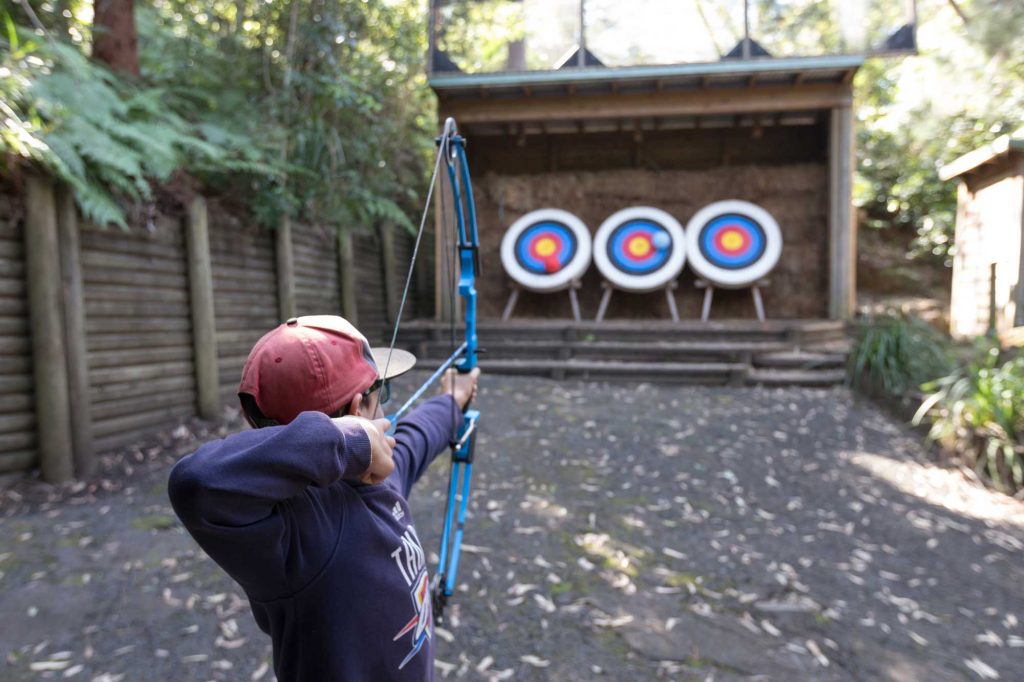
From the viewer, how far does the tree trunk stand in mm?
4070

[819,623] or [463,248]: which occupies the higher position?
Answer: [463,248]

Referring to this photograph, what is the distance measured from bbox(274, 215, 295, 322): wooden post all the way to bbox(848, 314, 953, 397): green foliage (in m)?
4.56

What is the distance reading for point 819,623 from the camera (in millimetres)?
2160

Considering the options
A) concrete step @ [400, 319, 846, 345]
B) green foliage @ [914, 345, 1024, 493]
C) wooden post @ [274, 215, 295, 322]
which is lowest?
green foliage @ [914, 345, 1024, 493]

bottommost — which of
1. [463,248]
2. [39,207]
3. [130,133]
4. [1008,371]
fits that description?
[1008,371]

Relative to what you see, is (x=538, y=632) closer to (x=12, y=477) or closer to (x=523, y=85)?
(x=12, y=477)

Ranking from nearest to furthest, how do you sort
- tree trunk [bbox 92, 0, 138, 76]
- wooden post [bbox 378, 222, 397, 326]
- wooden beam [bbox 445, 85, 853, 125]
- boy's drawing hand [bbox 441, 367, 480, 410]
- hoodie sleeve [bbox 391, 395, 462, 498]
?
hoodie sleeve [bbox 391, 395, 462, 498] → boy's drawing hand [bbox 441, 367, 480, 410] → tree trunk [bbox 92, 0, 138, 76] → wooden beam [bbox 445, 85, 853, 125] → wooden post [bbox 378, 222, 397, 326]

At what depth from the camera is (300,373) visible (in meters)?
0.80

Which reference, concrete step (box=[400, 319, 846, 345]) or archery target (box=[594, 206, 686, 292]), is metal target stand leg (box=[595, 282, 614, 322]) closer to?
archery target (box=[594, 206, 686, 292])

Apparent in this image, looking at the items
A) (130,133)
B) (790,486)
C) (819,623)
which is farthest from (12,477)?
(790,486)

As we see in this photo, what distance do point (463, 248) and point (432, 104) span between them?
22.6ft

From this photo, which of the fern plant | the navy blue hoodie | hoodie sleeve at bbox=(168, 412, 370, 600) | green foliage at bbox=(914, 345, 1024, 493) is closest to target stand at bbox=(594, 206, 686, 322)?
green foliage at bbox=(914, 345, 1024, 493)

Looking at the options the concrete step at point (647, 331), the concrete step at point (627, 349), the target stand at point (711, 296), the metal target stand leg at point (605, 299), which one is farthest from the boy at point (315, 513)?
the target stand at point (711, 296)

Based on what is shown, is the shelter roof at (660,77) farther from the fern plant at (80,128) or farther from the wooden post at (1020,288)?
the fern plant at (80,128)
